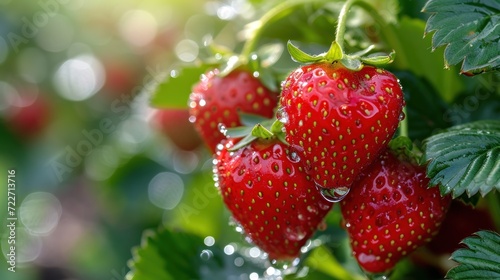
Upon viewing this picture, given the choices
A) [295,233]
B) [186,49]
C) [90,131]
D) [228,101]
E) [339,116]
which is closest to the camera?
[339,116]

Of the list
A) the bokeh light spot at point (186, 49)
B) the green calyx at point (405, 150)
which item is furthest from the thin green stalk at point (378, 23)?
the bokeh light spot at point (186, 49)

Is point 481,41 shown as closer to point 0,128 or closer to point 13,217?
point 13,217

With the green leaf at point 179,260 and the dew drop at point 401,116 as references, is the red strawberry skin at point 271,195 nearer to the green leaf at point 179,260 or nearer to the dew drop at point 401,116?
the dew drop at point 401,116

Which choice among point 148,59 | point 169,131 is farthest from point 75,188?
point 169,131

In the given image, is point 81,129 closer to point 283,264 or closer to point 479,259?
point 283,264

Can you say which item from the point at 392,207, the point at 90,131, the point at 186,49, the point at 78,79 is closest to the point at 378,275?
the point at 392,207
